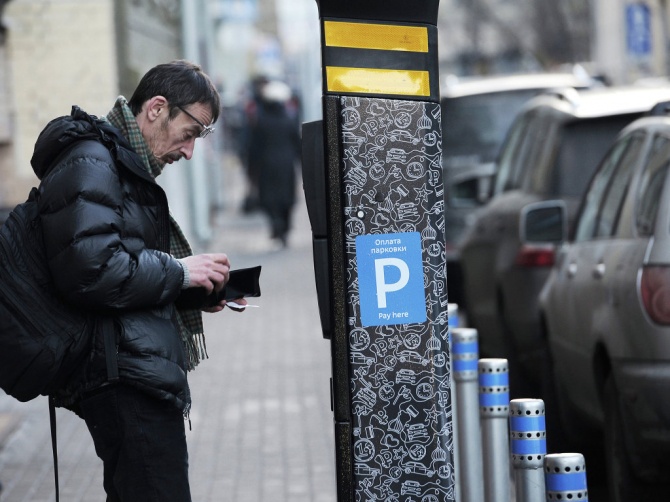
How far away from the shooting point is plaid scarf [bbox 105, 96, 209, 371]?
450 centimetres

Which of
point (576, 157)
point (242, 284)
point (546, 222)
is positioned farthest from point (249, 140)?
point (242, 284)

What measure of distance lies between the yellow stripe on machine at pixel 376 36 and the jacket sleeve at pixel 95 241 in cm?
74

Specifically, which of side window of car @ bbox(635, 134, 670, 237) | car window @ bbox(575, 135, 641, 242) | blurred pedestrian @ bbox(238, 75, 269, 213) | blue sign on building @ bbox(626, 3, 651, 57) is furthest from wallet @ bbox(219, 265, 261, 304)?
blue sign on building @ bbox(626, 3, 651, 57)

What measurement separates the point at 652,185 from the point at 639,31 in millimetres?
18388

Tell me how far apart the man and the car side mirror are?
371 centimetres

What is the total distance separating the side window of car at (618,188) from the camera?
23.3ft

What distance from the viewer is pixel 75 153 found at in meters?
4.28

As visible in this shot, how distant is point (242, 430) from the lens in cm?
920

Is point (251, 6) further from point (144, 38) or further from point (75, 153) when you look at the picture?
point (75, 153)

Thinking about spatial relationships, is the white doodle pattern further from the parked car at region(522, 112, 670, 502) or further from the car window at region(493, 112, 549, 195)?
the car window at region(493, 112, 549, 195)

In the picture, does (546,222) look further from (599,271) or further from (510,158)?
(510,158)

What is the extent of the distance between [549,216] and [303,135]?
3678 mm

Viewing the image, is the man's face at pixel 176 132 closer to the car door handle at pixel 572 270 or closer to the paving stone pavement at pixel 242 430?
the paving stone pavement at pixel 242 430

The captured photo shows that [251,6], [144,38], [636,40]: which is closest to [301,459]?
[144,38]
